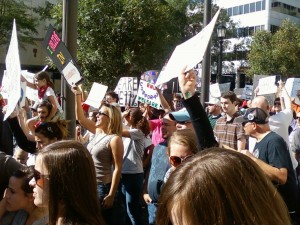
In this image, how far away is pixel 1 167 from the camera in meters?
3.29

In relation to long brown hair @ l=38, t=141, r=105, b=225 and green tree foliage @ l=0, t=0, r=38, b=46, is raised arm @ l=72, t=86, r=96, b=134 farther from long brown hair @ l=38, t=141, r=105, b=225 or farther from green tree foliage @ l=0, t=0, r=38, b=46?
green tree foliage @ l=0, t=0, r=38, b=46

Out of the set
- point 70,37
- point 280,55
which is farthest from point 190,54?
point 280,55

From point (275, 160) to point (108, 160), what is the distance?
1704 mm

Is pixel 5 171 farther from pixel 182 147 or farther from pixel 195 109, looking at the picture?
pixel 195 109

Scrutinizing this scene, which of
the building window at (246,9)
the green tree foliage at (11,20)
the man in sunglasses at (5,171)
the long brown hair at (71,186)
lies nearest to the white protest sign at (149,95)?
the man in sunglasses at (5,171)

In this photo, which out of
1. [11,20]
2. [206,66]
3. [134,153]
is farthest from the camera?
[11,20]

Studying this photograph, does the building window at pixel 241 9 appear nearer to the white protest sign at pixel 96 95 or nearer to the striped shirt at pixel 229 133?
the white protest sign at pixel 96 95

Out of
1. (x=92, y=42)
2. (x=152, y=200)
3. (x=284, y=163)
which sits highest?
(x=92, y=42)

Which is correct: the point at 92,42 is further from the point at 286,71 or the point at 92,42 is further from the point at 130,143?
the point at 286,71

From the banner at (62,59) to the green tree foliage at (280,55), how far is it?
34168 millimetres

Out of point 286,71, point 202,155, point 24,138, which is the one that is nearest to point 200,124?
point 202,155

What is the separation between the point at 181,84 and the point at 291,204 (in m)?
1.66

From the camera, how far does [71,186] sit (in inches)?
92.3

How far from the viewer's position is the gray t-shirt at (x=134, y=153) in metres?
5.87
